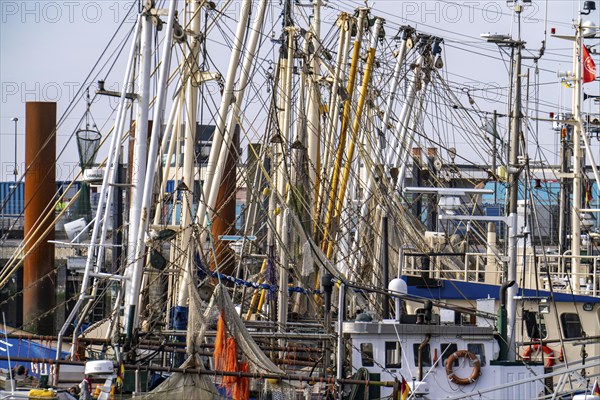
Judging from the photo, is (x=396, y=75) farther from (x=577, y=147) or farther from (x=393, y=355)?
(x=393, y=355)

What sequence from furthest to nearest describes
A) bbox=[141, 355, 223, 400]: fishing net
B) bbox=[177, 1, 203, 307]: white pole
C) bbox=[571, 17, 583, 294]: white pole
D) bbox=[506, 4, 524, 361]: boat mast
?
bbox=[571, 17, 583, 294]: white pole → bbox=[177, 1, 203, 307]: white pole → bbox=[506, 4, 524, 361]: boat mast → bbox=[141, 355, 223, 400]: fishing net

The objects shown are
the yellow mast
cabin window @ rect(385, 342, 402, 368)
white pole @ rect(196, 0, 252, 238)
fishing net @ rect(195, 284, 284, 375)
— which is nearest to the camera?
fishing net @ rect(195, 284, 284, 375)

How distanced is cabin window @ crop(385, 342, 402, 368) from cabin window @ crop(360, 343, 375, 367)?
0.27 m

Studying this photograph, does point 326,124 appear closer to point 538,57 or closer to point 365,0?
point 365,0

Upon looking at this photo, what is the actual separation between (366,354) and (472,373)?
1.94m

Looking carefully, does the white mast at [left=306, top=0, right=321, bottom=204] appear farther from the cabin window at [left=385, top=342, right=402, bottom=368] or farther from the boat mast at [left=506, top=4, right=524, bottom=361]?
the cabin window at [left=385, top=342, right=402, bottom=368]

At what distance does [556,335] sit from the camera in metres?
28.0

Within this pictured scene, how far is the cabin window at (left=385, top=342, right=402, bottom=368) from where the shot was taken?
22984mm

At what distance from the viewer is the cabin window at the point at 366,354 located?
22.9m

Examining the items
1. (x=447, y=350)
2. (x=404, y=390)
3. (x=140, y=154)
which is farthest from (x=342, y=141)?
(x=404, y=390)

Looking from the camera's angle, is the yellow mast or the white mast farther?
the white mast

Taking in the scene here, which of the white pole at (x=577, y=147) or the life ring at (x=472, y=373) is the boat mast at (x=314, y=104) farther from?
the life ring at (x=472, y=373)

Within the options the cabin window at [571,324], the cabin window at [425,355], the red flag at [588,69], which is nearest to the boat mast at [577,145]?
the red flag at [588,69]

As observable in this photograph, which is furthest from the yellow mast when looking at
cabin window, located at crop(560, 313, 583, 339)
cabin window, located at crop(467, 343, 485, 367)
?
cabin window, located at crop(467, 343, 485, 367)
